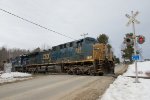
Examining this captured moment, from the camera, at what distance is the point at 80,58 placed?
94.8 ft

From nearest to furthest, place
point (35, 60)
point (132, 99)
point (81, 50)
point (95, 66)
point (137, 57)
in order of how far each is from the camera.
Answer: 1. point (132, 99)
2. point (137, 57)
3. point (95, 66)
4. point (81, 50)
5. point (35, 60)

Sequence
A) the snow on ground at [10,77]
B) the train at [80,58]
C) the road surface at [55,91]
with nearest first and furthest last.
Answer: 1. the road surface at [55,91]
2. the snow on ground at [10,77]
3. the train at [80,58]

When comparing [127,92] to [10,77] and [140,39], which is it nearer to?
[140,39]

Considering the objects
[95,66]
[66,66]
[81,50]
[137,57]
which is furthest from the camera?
[66,66]

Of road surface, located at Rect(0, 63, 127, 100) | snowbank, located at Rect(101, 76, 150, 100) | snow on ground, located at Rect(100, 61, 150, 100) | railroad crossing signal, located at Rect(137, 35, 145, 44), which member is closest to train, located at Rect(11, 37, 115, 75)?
railroad crossing signal, located at Rect(137, 35, 145, 44)

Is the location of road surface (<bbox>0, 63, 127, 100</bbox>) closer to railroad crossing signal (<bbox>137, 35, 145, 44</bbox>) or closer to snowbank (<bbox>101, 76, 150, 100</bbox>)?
snowbank (<bbox>101, 76, 150, 100</bbox>)

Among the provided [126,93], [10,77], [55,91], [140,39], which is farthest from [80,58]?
[126,93]

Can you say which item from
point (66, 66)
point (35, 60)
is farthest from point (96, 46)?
point (35, 60)

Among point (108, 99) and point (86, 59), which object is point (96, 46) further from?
point (108, 99)

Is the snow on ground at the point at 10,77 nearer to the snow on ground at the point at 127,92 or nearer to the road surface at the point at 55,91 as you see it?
the road surface at the point at 55,91

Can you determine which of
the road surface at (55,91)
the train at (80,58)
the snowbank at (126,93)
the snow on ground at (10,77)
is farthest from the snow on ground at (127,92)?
the snow on ground at (10,77)

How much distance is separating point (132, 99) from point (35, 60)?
30329mm

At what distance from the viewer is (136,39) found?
63.6 feet

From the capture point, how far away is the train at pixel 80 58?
2712 centimetres
